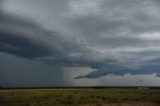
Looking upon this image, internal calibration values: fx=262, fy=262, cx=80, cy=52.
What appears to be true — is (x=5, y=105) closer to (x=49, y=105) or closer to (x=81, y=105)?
(x=49, y=105)

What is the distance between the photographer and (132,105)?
47406 millimetres

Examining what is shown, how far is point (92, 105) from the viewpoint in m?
45.5

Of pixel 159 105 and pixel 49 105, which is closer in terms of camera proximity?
pixel 49 105

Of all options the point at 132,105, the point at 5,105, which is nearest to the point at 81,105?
the point at 132,105

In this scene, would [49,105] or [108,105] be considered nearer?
[49,105]

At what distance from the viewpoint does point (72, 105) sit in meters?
45.2

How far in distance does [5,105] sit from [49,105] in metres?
8.00

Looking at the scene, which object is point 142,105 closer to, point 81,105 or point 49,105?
point 81,105

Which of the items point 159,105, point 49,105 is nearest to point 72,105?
point 49,105

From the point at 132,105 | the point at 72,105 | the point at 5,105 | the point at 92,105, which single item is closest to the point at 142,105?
the point at 132,105

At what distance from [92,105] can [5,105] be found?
584 inches

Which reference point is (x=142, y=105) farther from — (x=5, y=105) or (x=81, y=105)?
(x=5, y=105)

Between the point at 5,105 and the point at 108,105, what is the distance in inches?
697

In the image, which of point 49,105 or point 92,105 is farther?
point 92,105
